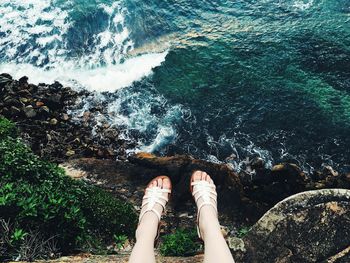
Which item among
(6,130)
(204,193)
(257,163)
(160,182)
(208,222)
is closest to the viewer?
(208,222)

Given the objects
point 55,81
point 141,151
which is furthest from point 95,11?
point 141,151

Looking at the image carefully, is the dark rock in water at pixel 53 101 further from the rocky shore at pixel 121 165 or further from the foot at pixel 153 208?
the foot at pixel 153 208

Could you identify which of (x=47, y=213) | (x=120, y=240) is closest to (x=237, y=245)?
(x=120, y=240)

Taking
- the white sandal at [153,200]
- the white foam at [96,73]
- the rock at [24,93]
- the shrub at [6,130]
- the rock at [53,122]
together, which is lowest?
the white sandal at [153,200]

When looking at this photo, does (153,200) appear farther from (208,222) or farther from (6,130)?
(6,130)

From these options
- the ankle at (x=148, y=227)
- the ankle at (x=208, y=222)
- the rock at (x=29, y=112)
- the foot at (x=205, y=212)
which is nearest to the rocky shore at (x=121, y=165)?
the rock at (x=29, y=112)

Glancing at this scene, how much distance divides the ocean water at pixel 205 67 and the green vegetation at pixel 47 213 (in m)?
5.71

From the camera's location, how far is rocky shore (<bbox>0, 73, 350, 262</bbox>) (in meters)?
9.88

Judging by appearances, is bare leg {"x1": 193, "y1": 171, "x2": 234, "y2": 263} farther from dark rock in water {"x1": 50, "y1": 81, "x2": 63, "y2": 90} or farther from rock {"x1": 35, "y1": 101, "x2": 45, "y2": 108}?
dark rock in water {"x1": 50, "y1": 81, "x2": 63, "y2": 90}

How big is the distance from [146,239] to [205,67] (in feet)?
42.5

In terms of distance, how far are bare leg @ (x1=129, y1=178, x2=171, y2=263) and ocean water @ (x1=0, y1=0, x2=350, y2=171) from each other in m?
7.81

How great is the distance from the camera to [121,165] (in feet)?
36.6

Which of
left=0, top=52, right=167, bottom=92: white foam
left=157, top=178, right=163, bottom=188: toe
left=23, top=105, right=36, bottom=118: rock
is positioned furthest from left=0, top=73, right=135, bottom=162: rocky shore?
left=157, top=178, right=163, bottom=188: toe

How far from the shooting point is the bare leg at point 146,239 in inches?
177
